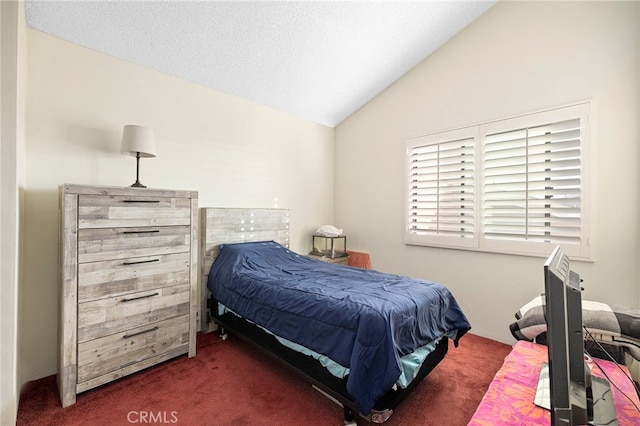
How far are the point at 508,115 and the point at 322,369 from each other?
2.68m


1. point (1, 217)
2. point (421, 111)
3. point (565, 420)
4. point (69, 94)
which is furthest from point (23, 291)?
point (421, 111)

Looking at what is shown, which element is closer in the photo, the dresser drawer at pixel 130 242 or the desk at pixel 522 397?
the desk at pixel 522 397

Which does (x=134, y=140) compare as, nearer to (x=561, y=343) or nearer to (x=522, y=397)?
(x=561, y=343)

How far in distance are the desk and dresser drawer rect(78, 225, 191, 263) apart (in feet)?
7.06

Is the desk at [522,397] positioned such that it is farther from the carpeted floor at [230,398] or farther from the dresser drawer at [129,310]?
the dresser drawer at [129,310]

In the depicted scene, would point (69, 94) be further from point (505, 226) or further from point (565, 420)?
point (505, 226)

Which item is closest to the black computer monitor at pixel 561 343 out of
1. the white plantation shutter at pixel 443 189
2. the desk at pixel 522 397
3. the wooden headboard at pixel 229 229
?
the desk at pixel 522 397

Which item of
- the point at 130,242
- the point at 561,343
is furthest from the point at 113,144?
the point at 561,343

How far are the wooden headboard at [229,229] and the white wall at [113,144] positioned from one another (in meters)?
0.16

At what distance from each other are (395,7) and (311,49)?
→ 0.79 metres

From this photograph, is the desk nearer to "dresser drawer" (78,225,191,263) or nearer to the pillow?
the pillow

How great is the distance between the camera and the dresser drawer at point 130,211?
5.96ft

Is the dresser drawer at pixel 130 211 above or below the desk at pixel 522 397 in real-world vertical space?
above

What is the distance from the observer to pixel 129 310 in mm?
1982
